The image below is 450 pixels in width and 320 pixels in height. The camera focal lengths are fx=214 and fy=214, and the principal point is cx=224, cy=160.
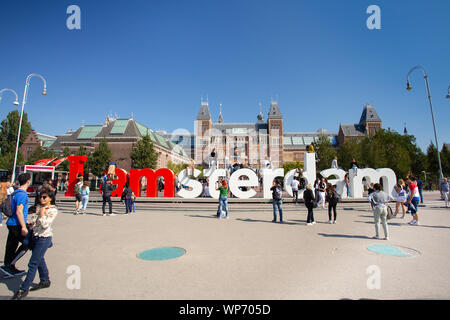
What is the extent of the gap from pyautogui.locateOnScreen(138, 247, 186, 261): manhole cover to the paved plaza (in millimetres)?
188

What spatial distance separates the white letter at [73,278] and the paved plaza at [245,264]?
46 millimetres

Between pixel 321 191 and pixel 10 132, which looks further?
pixel 10 132

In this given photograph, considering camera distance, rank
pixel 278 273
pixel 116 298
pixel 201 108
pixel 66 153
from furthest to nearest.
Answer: pixel 201 108, pixel 66 153, pixel 278 273, pixel 116 298

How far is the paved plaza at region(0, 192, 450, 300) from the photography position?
3.42 metres

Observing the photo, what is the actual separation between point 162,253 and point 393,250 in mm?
5849

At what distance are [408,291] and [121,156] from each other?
54758mm

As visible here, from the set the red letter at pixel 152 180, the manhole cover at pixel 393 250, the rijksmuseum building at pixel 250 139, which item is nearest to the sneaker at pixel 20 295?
the manhole cover at pixel 393 250

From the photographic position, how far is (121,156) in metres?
50.7

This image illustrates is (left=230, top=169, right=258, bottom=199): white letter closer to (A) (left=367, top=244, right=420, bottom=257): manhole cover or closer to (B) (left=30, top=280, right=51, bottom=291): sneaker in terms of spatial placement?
(A) (left=367, top=244, right=420, bottom=257): manhole cover

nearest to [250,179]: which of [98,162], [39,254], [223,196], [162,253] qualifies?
[223,196]

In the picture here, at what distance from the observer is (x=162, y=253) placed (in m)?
5.32

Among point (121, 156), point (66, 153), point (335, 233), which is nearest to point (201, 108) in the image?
point (121, 156)

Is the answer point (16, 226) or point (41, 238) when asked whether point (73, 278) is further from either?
point (16, 226)
